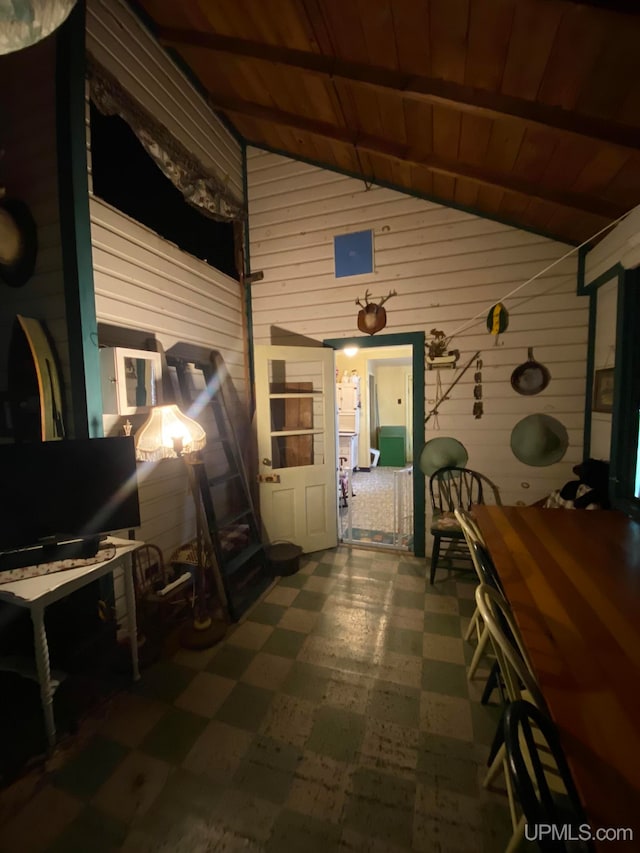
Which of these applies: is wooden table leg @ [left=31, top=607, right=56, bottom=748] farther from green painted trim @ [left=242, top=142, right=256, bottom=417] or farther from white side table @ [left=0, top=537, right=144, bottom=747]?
green painted trim @ [left=242, top=142, right=256, bottom=417]

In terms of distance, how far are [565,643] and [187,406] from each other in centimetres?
246

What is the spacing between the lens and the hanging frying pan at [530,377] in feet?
9.39

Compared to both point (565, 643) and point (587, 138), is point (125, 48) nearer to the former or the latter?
point (587, 138)

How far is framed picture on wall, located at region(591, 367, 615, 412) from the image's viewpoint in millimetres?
2420

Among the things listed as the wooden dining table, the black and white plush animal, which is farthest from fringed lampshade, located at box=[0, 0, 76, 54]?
the black and white plush animal

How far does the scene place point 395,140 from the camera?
2520 millimetres

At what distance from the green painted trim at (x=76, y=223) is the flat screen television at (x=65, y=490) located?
0.73 feet

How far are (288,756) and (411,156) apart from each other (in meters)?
3.72

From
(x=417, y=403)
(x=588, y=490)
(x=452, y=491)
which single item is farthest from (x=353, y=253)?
(x=588, y=490)

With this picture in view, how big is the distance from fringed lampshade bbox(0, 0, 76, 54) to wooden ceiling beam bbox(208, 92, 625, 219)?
2137 millimetres

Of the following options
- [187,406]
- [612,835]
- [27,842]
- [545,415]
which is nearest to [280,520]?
[187,406]

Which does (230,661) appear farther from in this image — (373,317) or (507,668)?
(373,317)

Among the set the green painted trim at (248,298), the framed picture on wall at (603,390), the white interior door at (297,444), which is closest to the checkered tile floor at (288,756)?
the white interior door at (297,444)

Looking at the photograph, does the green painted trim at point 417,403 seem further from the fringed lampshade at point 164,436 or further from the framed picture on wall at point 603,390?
the fringed lampshade at point 164,436
